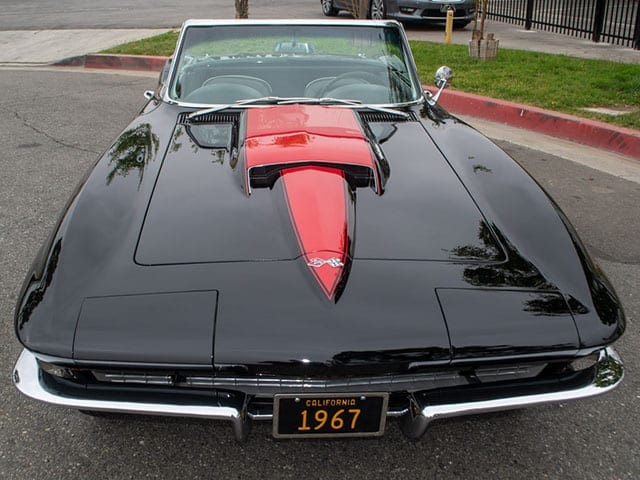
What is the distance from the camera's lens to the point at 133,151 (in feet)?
8.68

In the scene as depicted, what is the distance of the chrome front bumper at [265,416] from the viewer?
171 centimetres

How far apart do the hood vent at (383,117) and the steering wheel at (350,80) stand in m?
0.33

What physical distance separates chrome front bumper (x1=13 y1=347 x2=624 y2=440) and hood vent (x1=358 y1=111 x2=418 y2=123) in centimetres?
158

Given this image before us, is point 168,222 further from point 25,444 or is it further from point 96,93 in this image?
point 96,93

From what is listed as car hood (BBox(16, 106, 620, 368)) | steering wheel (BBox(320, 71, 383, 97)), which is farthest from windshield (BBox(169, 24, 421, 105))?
car hood (BBox(16, 106, 620, 368))

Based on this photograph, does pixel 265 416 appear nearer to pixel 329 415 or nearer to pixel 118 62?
pixel 329 415

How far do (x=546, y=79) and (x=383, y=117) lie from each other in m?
5.05

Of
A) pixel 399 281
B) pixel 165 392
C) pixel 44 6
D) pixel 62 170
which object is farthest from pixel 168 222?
pixel 44 6

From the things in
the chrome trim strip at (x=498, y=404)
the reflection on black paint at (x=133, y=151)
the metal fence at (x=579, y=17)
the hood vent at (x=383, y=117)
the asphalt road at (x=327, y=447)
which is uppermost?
the metal fence at (x=579, y=17)

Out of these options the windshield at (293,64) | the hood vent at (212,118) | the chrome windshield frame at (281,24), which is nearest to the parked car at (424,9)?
the chrome windshield frame at (281,24)

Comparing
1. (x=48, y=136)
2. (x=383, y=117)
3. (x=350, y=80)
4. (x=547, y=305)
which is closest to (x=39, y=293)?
(x=547, y=305)

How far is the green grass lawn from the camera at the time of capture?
21.2ft

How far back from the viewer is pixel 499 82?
291 inches

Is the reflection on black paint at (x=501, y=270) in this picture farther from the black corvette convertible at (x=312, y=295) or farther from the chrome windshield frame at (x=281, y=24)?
the chrome windshield frame at (x=281, y=24)
